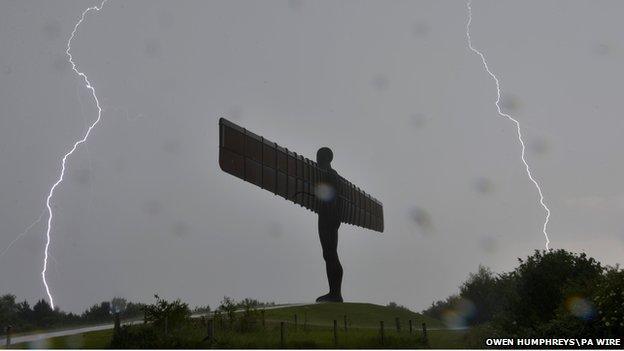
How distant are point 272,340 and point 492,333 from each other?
7811 millimetres

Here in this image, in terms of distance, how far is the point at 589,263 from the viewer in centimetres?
2136

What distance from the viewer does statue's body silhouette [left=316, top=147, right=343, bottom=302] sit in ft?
120

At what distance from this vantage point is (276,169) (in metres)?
31.9

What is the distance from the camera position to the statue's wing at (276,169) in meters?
27.8

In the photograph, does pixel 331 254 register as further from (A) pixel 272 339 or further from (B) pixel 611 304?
(B) pixel 611 304

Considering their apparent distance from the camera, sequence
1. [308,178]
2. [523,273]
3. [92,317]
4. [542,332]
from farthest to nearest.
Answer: [92,317] → [308,178] → [523,273] → [542,332]

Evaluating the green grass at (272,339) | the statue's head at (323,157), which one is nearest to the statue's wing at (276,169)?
the statue's head at (323,157)

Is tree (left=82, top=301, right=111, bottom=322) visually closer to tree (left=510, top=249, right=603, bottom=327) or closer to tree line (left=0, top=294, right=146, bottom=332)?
tree line (left=0, top=294, right=146, bottom=332)

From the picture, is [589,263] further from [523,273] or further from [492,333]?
[492,333]

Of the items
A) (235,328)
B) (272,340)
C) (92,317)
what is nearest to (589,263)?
(272,340)

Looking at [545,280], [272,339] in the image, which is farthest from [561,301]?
[272,339]

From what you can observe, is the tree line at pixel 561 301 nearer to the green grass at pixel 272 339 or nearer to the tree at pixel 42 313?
the green grass at pixel 272 339

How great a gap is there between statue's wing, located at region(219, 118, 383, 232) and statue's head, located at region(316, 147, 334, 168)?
76cm

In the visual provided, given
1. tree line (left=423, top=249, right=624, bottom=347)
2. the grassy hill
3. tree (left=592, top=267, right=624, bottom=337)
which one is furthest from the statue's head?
tree (left=592, top=267, right=624, bottom=337)
